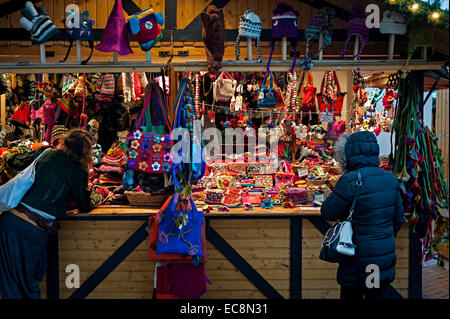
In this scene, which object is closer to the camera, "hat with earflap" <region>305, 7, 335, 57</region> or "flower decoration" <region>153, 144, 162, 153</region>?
"flower decoration" <region>153, 144, 162, 153</region>

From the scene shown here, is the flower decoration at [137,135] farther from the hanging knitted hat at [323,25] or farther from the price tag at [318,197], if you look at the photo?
the price tag at [318,197]

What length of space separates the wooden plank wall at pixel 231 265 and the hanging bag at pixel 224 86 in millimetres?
2050

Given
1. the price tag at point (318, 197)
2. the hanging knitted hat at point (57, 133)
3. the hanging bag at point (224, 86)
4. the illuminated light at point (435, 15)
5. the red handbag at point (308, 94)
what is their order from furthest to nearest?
1. the red handbag at point (308, 94)
2. the hanging bag at point (224, 86)
3. the hanging knitted hat at point (57, 133)
4. the price tag at point (318, 197)
5. the illuminated light at point (435, 15)

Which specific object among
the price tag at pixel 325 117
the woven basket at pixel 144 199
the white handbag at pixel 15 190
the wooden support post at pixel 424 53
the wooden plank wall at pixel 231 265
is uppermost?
the wooden support post at pixel 424 53

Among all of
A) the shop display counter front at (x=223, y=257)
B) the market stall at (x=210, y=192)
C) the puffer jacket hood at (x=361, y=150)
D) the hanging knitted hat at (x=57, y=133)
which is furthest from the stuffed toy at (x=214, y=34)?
the hanging knitted hat at (x=57, y=133)

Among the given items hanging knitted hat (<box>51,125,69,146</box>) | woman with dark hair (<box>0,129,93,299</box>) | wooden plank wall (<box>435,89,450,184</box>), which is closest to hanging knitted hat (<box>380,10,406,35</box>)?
woman with dark hair (<box>0,129,93,299</box>)

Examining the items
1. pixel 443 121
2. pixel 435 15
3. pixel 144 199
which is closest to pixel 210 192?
pixel 144 199

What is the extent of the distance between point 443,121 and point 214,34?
15.4 feet

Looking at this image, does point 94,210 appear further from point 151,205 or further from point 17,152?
point 17,152

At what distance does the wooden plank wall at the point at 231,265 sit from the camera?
386cm

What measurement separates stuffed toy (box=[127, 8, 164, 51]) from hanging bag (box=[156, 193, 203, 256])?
1.32 metres

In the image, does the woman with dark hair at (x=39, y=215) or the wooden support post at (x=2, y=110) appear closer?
the woman with dark hair at (x=39, y=215)

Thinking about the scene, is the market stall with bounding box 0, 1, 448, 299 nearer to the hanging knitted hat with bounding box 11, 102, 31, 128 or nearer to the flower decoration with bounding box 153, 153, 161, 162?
the flower decoration with bounding box 153, 153, 161, 162

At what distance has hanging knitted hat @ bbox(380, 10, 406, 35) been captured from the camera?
3.57m
